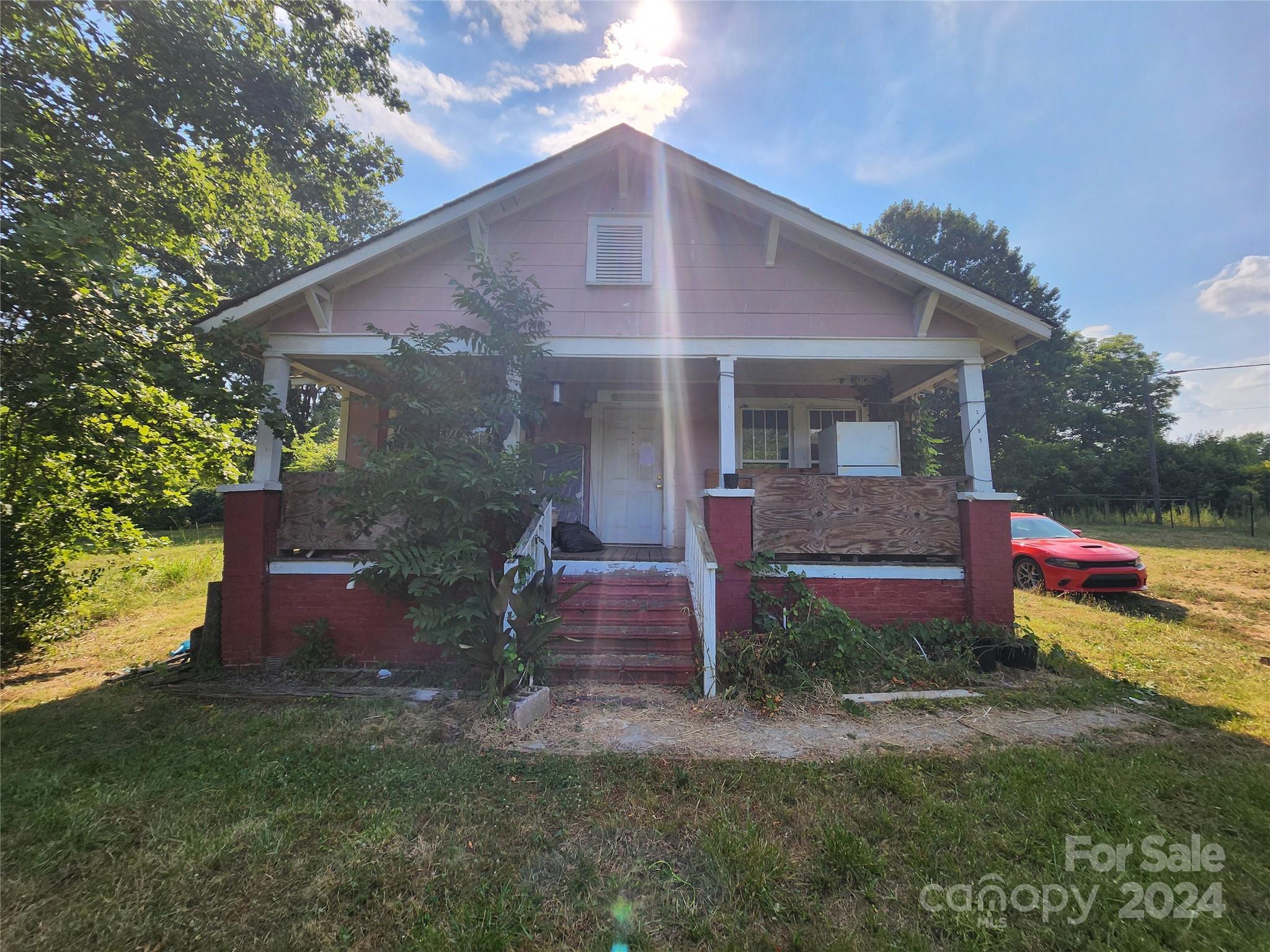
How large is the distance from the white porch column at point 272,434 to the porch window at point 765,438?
6058 mm

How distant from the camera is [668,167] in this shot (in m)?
6.25

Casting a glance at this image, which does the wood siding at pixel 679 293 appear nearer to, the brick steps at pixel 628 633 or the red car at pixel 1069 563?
the brick steps at pixel 628 633

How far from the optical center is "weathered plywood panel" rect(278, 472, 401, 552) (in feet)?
18.5

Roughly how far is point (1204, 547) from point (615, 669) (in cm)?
1834

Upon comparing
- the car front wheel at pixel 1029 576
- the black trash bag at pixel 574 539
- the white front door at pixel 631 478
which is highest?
the white front door at pixel 631 478

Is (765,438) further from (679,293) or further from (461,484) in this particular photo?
(461,484)

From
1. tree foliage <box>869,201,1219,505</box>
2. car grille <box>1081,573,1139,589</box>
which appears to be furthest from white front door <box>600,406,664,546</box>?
tree foliage <box>869,201,1219,505</box>

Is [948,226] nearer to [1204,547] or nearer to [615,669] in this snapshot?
[1204,547]

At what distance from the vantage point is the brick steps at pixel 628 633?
4.82 metres

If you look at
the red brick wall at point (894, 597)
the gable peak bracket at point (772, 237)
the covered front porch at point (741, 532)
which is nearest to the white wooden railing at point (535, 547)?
the covered front porch at point (741, 532)

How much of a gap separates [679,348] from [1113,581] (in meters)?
8.52

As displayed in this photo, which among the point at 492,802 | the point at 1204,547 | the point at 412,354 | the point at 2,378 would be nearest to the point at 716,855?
the point at 492,802

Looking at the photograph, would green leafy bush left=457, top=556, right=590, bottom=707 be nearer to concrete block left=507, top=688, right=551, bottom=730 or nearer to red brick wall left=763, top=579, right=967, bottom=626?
concrete block left=507, top=688, right=551, bottom=730

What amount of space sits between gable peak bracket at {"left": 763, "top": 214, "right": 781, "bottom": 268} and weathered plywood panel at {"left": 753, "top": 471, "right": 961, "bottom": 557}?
8.45 feet
